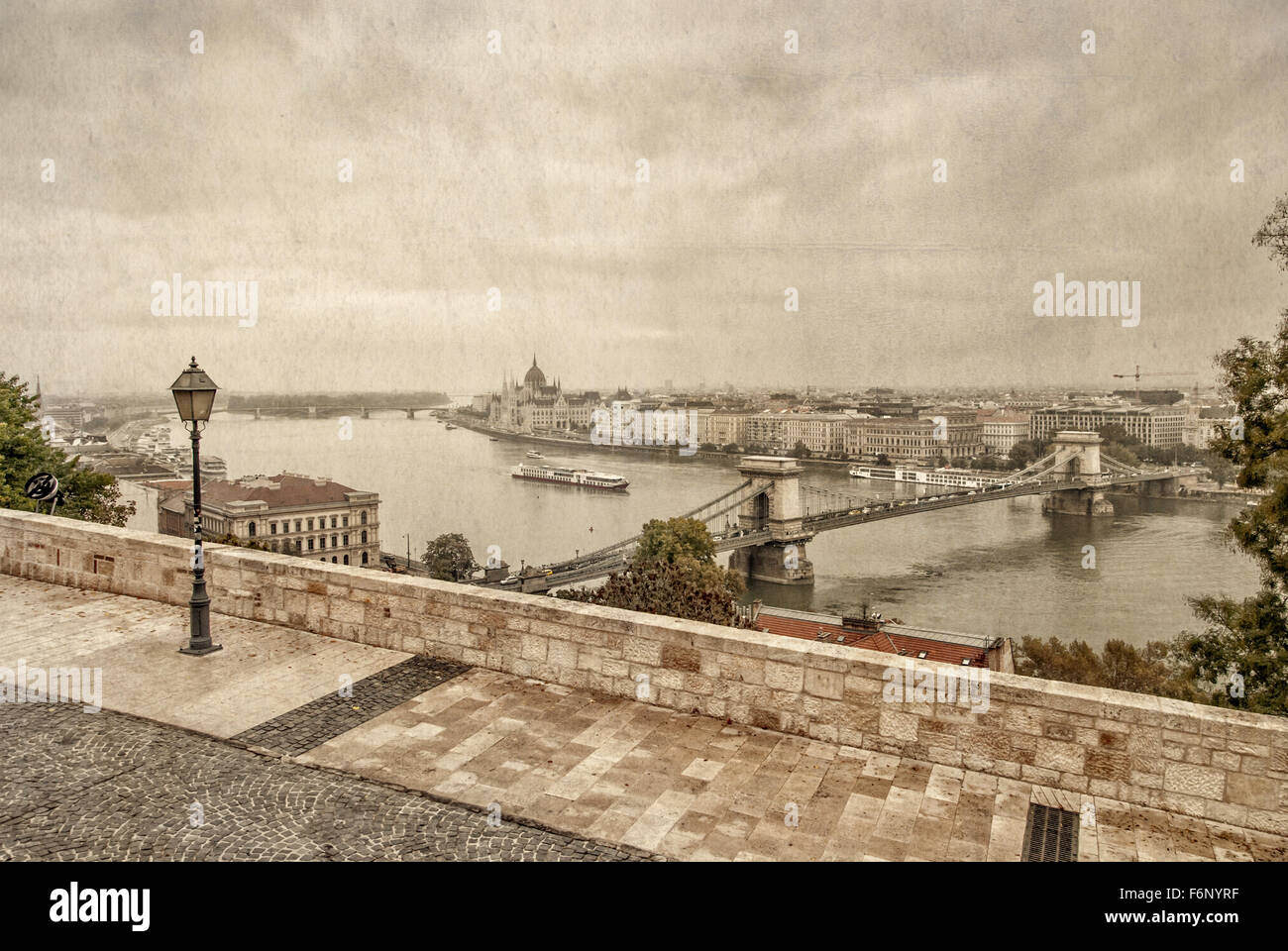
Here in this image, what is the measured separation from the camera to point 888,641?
1877 cm

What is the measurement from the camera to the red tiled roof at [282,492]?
2749cm

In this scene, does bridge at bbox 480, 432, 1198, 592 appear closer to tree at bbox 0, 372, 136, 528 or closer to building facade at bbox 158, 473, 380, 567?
building facade at bbox 158, 473, 380, 567

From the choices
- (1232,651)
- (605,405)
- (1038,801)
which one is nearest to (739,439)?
(605,405)

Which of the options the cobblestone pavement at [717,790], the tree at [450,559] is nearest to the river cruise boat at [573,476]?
the tree at [450,559]

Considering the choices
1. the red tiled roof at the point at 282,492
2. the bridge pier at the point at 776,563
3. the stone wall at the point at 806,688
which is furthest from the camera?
the bridge pier at the point at 776,563

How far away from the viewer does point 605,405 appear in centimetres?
5150

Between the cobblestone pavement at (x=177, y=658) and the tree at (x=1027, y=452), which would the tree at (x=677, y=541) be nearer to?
the cobblestone pavement at (x=177, y=658)

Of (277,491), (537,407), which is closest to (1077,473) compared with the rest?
(537,407)

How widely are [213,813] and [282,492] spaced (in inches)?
1112

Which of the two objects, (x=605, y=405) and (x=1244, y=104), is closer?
(x=1244, y=104)

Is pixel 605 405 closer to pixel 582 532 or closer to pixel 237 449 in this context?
pixel 582 532

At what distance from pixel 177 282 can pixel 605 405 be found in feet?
76.1

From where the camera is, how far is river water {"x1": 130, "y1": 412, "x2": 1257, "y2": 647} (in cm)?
2841
